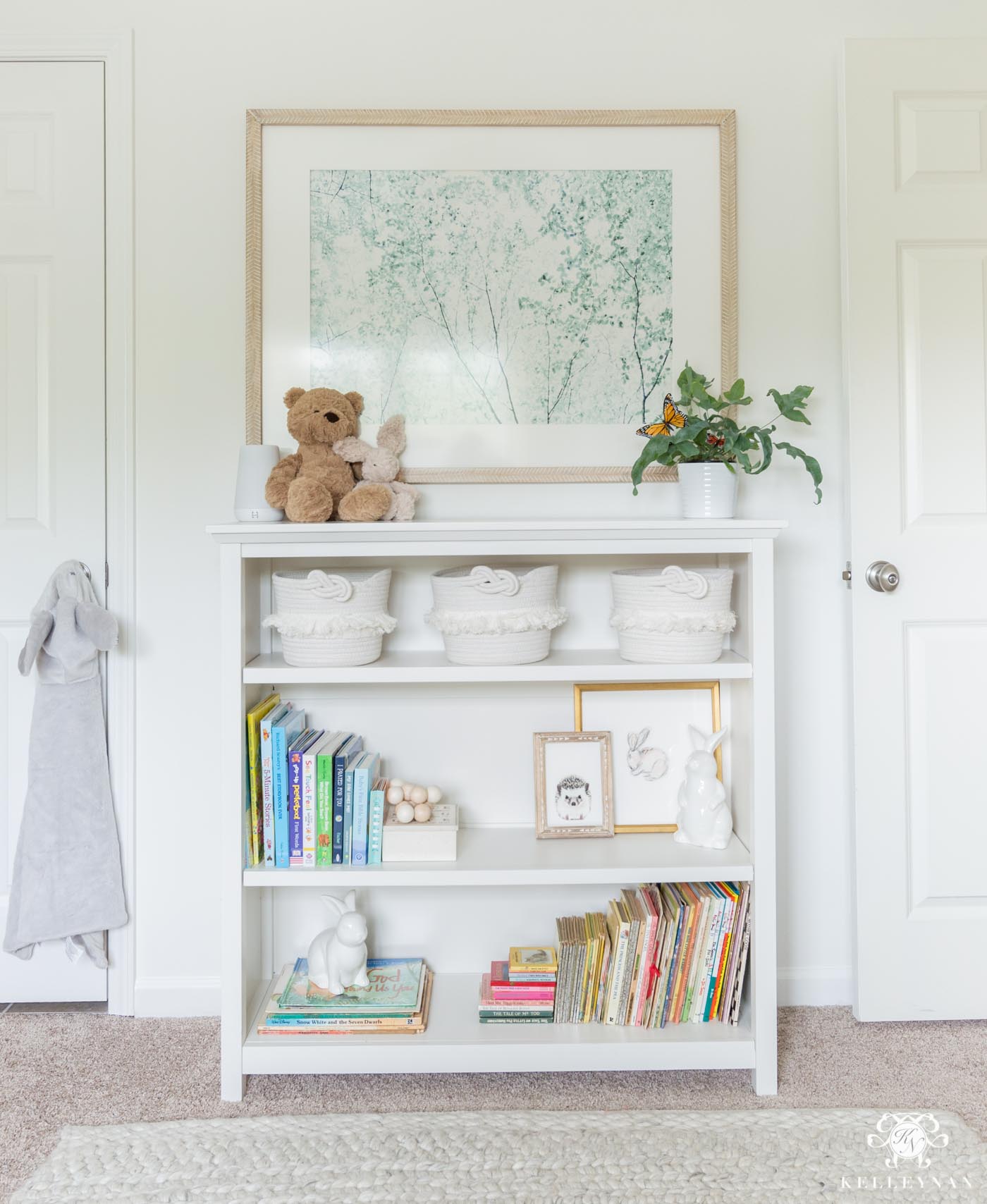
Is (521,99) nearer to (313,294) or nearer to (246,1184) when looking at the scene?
(313,294)

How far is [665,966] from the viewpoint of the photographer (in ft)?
5.43

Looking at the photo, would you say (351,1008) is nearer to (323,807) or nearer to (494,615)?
(323,807)

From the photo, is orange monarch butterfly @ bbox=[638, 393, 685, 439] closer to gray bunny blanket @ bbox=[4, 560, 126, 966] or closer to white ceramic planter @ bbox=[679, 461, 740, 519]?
white ceramic planter @ bbox=[679, 461, 740, 519]

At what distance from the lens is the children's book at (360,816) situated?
165 cm

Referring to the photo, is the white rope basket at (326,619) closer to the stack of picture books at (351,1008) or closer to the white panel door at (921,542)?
the stack of picture books at (351,1008)

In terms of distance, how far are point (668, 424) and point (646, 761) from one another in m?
0.68

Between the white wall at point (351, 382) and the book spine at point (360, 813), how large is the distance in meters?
0.43

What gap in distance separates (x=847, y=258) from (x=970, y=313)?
0.92 feet

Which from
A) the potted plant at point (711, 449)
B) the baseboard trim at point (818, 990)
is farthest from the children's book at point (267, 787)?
the baseboard trim at point (818, 990)

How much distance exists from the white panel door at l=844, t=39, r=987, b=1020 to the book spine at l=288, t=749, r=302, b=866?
112 cm

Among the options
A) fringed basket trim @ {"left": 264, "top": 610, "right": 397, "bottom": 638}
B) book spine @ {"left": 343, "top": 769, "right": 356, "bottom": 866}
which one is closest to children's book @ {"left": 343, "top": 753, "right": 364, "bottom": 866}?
book spine @ {"left": 343, "top": 769, "right": 356, "bottom": 866}

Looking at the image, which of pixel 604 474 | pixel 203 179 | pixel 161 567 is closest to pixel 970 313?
pixel 604 474

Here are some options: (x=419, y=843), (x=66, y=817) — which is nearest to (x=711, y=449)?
(x=419, y=843)

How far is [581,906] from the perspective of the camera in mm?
1914
